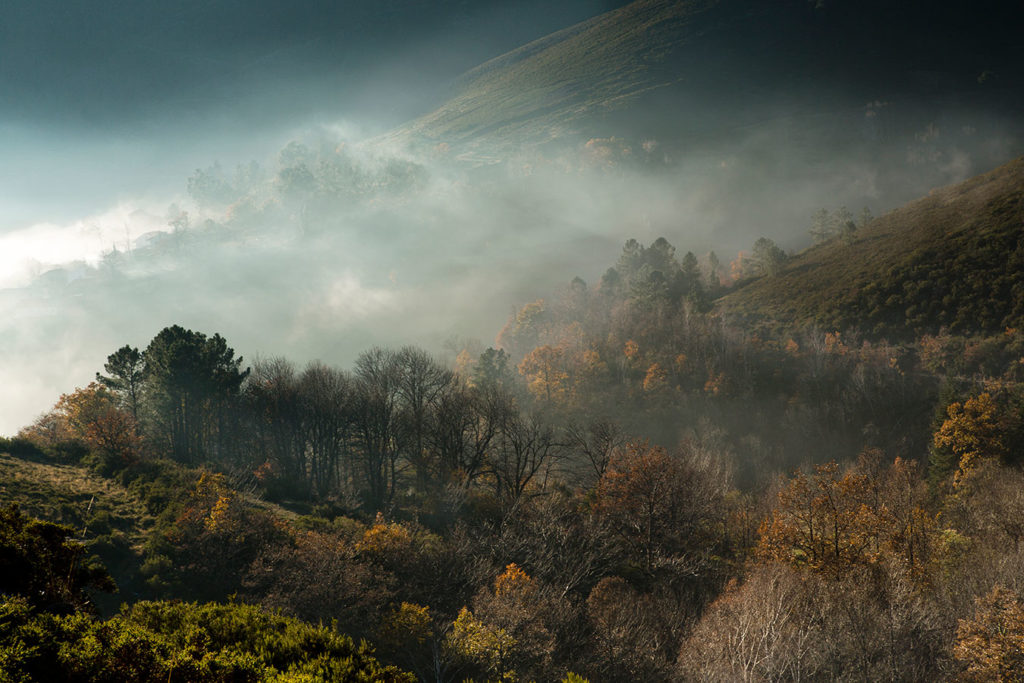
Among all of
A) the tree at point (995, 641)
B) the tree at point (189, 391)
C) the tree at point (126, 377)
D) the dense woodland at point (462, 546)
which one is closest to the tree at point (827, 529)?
the dense woodland at point (462, 546)

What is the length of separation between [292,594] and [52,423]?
2000 inches

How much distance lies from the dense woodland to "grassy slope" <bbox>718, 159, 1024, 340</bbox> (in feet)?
48.1

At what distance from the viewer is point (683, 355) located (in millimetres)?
109875

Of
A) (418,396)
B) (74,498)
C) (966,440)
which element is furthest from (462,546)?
(966,440)

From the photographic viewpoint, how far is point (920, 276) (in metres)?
106

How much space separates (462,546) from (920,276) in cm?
12241

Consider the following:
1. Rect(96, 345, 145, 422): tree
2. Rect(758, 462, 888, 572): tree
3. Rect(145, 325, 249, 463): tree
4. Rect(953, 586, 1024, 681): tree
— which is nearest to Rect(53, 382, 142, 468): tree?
Rect(96, 345, 145, 422): tree

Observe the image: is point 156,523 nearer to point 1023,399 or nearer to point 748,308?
point 1023,399

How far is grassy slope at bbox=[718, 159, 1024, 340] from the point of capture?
97625 millimetres

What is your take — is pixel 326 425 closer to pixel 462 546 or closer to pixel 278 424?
pixel 278 424

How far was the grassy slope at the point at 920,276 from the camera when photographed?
97625 millimetres

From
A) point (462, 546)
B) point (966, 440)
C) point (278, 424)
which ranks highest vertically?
point (278, 424)

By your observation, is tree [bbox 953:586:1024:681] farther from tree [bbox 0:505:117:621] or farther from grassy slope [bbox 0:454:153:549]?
grassy slope [bbox 0:454:153:549]

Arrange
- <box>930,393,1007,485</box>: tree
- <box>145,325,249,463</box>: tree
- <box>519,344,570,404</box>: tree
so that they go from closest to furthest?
<box>145,325,249,463</box>: tree → <box>930,393,1007,485</box>: tree → <box>519,344,570,404</box>: tree
